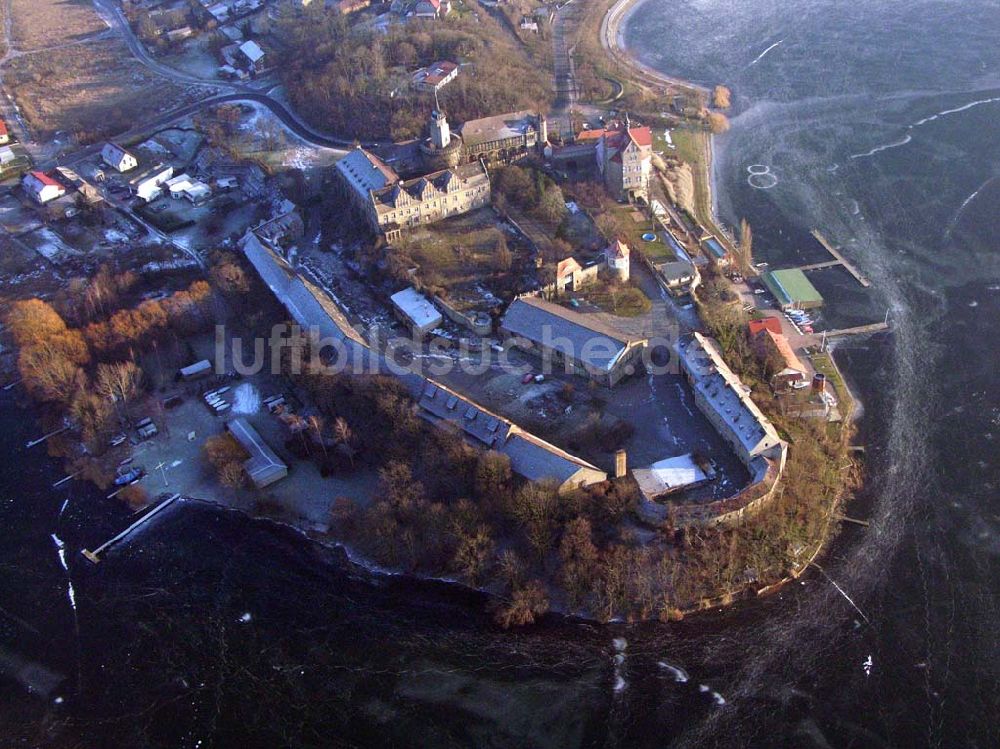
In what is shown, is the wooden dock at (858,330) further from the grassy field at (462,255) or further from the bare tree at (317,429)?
the bare tree at (317,429)

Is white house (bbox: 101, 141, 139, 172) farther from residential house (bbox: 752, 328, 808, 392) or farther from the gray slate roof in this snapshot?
residential house (bbox: 752, 328, 808, 392)

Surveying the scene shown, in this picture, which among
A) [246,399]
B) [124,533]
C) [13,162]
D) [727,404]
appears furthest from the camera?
[13,162]

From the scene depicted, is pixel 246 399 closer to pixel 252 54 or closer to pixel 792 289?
pixel 792 289

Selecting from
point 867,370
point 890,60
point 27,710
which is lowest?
point 27,710

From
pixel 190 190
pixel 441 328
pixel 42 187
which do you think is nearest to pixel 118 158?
pixel 42 187

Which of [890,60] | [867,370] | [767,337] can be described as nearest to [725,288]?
[767,337]

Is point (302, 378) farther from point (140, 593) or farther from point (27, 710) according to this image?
point (27, 710)

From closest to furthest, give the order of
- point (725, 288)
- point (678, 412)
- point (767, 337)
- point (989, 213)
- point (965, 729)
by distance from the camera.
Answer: point (965, 729), point (678, 412), point (767, 337), point (725, 288), point (989, 213)
